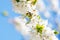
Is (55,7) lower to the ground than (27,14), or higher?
higher

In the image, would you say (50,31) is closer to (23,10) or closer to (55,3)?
(23,10)

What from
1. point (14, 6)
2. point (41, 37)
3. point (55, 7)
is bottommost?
point (41, 37)

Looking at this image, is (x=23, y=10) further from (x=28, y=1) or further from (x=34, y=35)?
(x=34, y=35)

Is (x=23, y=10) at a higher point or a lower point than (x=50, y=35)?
higher

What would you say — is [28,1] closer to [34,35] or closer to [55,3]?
[34,35]

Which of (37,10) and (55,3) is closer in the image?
(37,10)

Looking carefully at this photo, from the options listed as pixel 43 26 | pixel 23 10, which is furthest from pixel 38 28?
pixel 23 10

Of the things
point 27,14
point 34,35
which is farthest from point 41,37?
point 27,14

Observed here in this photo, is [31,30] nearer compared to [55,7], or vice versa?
[31,30]
